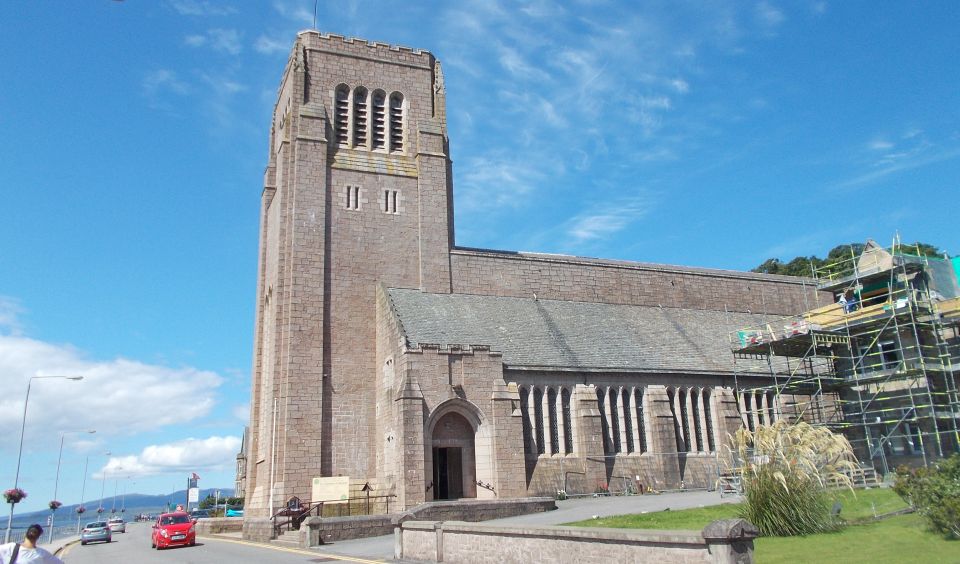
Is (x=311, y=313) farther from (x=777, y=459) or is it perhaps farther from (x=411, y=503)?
(x=777, y=459)

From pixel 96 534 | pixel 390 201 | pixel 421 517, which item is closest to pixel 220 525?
pixel 96 534

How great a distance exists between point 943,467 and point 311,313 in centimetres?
2562

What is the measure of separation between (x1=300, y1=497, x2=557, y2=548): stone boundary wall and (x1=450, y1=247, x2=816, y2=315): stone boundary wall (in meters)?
13.8

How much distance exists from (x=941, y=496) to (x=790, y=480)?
2.66 meters

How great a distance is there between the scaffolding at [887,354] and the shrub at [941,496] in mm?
13235

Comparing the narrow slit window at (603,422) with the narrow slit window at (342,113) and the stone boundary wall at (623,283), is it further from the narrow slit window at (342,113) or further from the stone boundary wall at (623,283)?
the narrow slit window at (342,113)

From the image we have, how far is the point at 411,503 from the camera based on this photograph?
2731cm

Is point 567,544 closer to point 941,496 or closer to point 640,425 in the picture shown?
point 941,496

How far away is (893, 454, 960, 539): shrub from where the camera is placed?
13578 mm

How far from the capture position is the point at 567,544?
1279 centimetres

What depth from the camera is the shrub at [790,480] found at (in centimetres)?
1498

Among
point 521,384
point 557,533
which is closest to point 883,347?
point 521,384

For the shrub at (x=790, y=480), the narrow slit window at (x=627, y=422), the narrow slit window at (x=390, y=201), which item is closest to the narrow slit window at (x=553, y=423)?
the narrow slit window at (x=627, y=422)

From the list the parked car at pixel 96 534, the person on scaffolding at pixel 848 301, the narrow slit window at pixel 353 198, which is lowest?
the parked car at pixel 96 534
